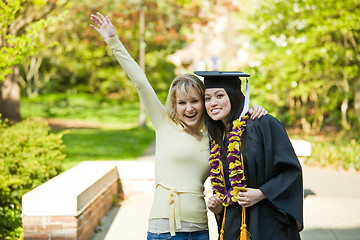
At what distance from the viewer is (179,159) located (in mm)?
3055

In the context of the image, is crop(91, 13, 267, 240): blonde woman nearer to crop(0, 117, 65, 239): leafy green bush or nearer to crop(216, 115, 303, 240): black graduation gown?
crop(216, 115, 303, 240): black graduation gown

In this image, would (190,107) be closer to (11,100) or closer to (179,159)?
(179,159)

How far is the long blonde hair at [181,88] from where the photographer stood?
10.2 feet

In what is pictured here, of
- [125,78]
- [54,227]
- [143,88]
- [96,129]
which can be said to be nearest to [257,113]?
[143,88]

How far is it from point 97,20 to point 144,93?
656 mm

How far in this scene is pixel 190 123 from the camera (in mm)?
3145

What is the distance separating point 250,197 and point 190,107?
758mm

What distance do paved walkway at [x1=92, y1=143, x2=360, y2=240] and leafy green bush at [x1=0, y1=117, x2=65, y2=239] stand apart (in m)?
0.96

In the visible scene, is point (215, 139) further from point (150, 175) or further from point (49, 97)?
point (49, 97)

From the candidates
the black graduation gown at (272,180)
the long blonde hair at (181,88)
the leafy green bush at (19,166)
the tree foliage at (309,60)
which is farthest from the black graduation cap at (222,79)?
the tree foliage at (309,60)

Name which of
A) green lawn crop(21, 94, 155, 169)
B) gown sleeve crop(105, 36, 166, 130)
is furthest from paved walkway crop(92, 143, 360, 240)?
gown sleeve crop(105, 36, 166, 130)

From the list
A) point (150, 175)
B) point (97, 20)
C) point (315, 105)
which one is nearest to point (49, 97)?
→ point (315, 105)

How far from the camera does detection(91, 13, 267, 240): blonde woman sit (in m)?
3.02

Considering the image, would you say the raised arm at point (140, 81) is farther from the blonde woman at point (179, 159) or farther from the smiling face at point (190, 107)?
the smiling face at point (190, 107)
